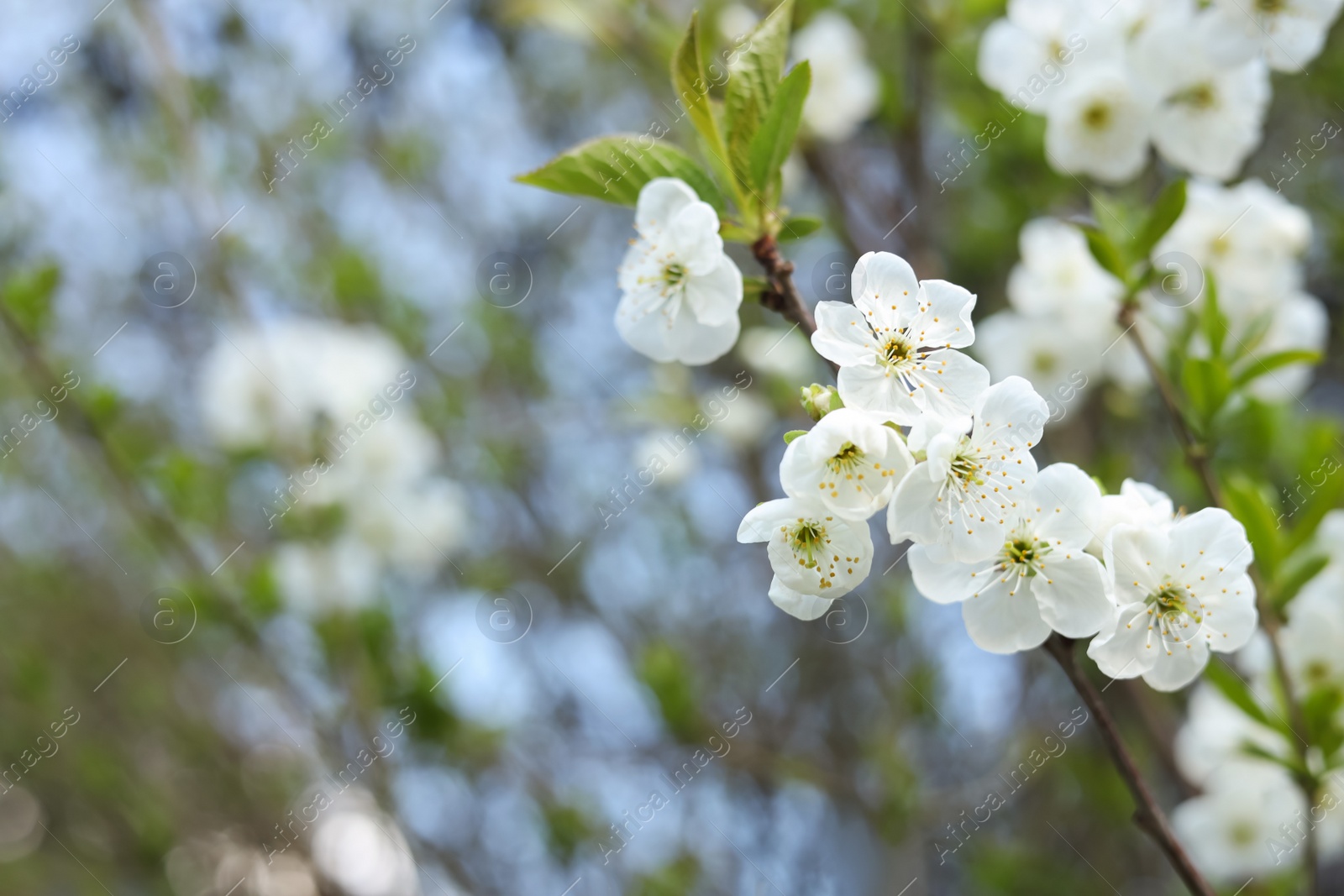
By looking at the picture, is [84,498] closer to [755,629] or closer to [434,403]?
[434,403]

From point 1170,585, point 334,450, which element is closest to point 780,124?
point 1170,585

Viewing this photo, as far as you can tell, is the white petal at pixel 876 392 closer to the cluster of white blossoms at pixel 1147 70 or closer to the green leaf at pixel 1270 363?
the green leaf at pixel 1270 363

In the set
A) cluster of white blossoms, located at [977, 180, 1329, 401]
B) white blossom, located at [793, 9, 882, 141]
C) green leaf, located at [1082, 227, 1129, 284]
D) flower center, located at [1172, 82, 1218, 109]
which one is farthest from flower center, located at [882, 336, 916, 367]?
white blossom, located at [793, 9, 882, 141]

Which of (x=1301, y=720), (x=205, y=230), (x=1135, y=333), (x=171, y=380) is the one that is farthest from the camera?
(x=171, y=380)

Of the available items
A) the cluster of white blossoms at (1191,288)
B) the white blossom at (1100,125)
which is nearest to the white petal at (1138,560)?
the cluster of white blossoms at (1191,288)

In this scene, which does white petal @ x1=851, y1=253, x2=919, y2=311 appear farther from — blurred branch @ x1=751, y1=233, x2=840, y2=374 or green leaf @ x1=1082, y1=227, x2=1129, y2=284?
green leaf @ x1=1082, y1=227, x2=1129, y2=284

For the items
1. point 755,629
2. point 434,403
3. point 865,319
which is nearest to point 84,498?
point 434,403
